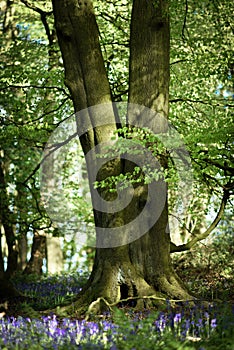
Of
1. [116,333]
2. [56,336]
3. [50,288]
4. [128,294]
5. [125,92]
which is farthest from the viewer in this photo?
[50,288]

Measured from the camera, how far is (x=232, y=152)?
831cm

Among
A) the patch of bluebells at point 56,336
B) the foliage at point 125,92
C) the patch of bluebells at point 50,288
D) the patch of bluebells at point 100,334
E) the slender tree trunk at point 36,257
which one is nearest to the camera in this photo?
the patch of bluebells at point 100,334

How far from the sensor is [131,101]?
8.35 m

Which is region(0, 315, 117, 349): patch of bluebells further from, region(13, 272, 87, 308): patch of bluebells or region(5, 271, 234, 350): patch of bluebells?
region(13, 272, 87, 308): patch of bluebells

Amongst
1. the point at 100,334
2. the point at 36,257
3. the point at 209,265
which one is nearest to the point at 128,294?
the point at 100,334

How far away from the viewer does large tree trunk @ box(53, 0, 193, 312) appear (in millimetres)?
7805

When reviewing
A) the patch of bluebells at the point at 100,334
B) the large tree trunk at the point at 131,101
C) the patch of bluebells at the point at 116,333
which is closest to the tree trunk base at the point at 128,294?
the large tree trunk at the point at 131,101

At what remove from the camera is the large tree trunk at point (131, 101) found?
307 inches

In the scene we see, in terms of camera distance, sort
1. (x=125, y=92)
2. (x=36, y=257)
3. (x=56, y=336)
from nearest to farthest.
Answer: (x=56, y=336) < (x=125, y=92) < (x=36, y=257)

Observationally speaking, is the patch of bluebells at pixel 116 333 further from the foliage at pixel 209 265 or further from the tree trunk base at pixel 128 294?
the foliage at pixel 209 265

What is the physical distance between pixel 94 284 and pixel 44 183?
28.4ft

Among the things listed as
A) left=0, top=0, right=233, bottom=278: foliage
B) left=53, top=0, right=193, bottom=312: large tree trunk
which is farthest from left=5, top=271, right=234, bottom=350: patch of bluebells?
left=0, top=0, right=233, bottom=278: foliage

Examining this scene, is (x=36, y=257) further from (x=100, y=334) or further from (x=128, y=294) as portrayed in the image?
(x=100, y=334)

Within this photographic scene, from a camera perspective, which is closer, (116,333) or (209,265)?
(116,333)
